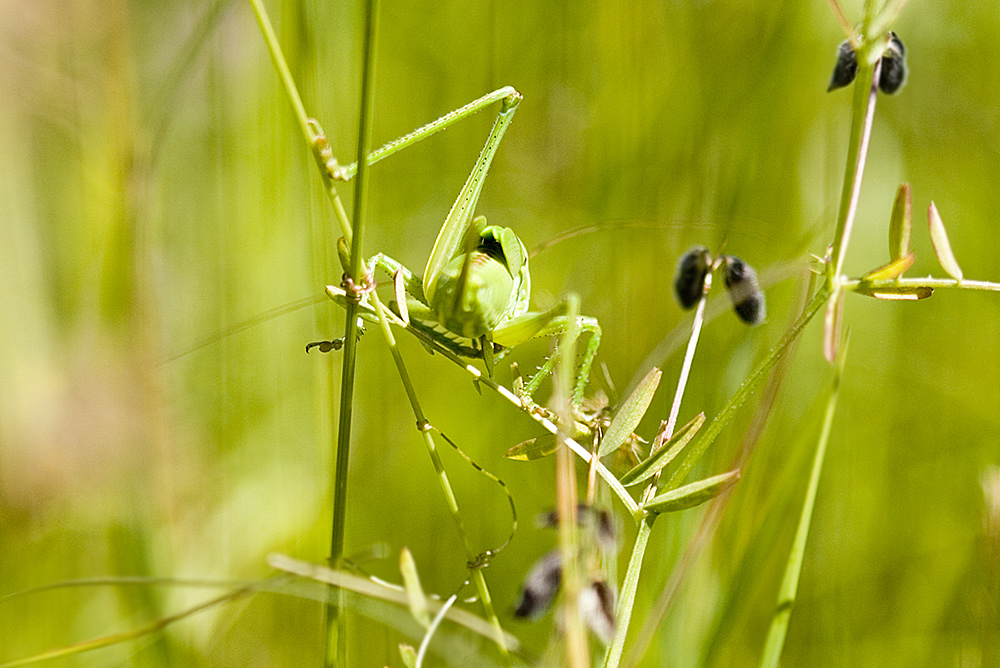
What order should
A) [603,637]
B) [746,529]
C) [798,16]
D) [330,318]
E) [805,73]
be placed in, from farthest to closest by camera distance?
[805,73]
[798,16]
[330,318]
[746,529]
[603,637]

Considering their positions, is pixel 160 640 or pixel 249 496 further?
pixel 249 496

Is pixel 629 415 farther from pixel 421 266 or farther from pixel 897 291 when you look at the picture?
pixel 421 266

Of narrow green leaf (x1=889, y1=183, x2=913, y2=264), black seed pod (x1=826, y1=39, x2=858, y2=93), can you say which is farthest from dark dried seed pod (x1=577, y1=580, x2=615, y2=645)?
black seed pod (x1=826, y1=39, x2=858, y2=93)

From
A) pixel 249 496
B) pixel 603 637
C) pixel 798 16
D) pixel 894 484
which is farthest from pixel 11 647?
pixel 798 16

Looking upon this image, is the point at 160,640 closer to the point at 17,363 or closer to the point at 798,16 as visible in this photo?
the point at 17,363

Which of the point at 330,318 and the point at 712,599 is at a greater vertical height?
the point at 330,318

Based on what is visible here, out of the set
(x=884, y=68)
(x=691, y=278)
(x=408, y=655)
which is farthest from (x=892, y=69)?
(x=408, y=655)
